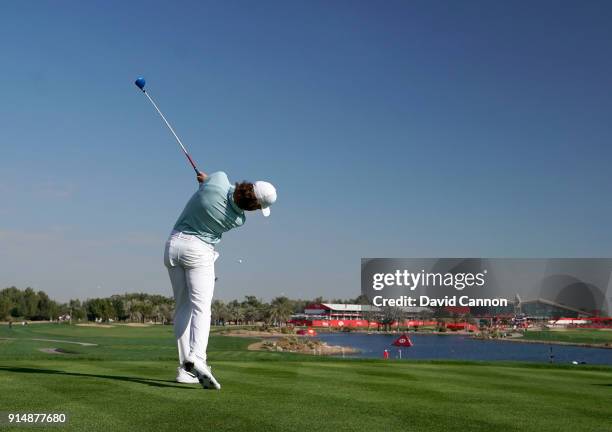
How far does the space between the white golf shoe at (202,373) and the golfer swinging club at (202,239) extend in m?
Answer: 0.21

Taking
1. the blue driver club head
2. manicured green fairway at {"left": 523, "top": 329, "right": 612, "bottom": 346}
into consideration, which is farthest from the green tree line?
the blue driver club head

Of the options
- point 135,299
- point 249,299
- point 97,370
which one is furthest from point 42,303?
point 97,370

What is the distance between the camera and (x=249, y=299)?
19062 centimetres

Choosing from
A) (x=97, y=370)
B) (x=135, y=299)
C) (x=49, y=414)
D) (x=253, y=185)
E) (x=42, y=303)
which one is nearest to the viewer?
(x=49, y=414)

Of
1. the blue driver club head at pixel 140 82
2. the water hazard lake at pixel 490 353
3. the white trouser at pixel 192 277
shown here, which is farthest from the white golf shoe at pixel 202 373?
the water hazard lake at pixel 490 353

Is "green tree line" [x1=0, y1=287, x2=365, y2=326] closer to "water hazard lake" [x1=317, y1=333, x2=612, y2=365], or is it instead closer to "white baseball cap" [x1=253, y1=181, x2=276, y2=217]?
"water hazard lake" [x1=317, y1=333, x2=612, y2=365]

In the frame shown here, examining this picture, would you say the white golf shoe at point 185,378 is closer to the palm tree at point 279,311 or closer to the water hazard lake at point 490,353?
A: the water hazard lake at point 490,353

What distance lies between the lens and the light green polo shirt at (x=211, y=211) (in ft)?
25.8

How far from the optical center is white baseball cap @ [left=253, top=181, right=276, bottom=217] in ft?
25.2

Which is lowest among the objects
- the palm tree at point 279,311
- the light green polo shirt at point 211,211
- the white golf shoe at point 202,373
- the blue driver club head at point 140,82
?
the palm tree at point 279,311

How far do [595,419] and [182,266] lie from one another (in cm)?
505

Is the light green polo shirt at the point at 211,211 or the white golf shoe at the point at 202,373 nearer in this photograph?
the white golf shoe at the point at 202,373

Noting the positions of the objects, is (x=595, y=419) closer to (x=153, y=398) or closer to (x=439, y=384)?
(x=439, y=384)

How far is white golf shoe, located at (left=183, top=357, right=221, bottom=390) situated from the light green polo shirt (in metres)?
1.58
